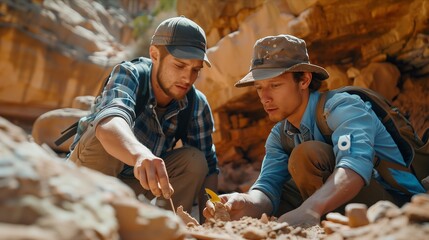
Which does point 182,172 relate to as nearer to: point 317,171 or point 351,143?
point 317,171

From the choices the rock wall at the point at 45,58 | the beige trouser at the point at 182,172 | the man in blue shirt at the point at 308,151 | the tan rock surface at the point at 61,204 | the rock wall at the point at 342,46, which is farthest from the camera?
the rock wall at the point at 45,58

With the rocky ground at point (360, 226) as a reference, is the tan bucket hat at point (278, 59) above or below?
above

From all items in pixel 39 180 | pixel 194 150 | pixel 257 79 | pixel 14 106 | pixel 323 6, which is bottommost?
pixel 14 106

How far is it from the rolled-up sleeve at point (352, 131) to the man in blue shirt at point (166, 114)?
89 centimetres

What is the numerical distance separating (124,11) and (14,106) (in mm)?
7135

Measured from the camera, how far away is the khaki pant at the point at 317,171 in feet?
7.30

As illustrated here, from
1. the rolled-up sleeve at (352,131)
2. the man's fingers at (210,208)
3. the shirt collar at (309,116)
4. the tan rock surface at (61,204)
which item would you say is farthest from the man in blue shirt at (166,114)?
the tan rock surface at (61,204)

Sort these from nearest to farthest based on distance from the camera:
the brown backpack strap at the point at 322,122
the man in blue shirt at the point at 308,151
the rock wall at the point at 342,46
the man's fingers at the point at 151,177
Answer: the man's fingers at the point at 151,177 < the man in blue shirt at the point at 308,151 < the brown backpack strap at the point at 322,122 < the rock wall at the point at 342,46

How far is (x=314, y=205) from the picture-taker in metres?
1.94

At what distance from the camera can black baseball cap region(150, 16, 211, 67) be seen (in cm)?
274

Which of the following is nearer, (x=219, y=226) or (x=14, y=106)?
(x=219, y=226)

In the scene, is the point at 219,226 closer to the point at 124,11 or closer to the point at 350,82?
the point at 350,82

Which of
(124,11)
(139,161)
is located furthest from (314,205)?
(124,11)

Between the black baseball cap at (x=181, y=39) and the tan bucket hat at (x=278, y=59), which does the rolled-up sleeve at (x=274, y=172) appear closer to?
the tan bucket hat at (x=278, y=59)
